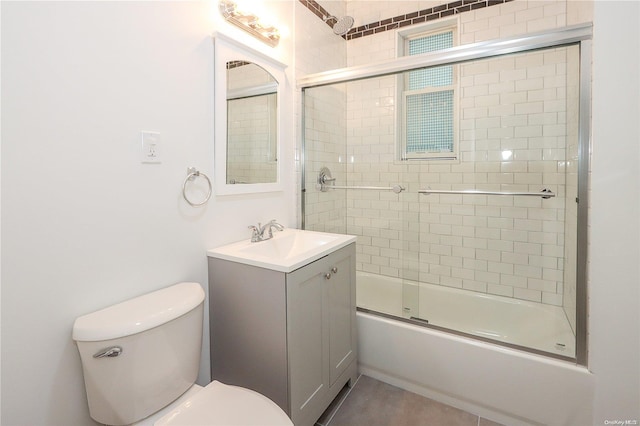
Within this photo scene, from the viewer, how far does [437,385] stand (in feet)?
5.79

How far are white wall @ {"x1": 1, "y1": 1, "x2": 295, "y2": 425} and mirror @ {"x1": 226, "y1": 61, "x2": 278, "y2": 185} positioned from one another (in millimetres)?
207

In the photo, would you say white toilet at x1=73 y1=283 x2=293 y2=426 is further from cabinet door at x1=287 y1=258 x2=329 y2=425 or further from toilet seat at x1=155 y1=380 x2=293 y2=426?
cabinet door at x1=287 y1=258 x2=329 y2=425

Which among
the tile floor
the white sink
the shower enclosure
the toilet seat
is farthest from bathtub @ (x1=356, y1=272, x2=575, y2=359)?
the toilet seat

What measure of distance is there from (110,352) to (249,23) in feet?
5.64

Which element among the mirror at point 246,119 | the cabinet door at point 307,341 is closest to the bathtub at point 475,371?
the cabinet door at point 307,341

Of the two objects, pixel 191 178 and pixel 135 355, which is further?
pixel 191 178

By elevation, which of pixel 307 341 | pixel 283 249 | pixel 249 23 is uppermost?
pixel 249 23

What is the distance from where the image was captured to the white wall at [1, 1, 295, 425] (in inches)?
37.5

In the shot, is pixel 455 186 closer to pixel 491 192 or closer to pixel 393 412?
pixel 491 192

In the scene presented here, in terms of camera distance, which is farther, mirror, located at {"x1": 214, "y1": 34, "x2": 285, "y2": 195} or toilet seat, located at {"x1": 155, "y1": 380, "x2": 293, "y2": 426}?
mirror, located at {"x1": 214, "y1": 34, "x2": 285, "y2": 195}

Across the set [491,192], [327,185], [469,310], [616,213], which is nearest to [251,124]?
[327,185]

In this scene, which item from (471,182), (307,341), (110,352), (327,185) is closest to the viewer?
(110,352)

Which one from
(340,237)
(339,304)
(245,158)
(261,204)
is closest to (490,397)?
(339,304)

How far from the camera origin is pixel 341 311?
5.65 ft
